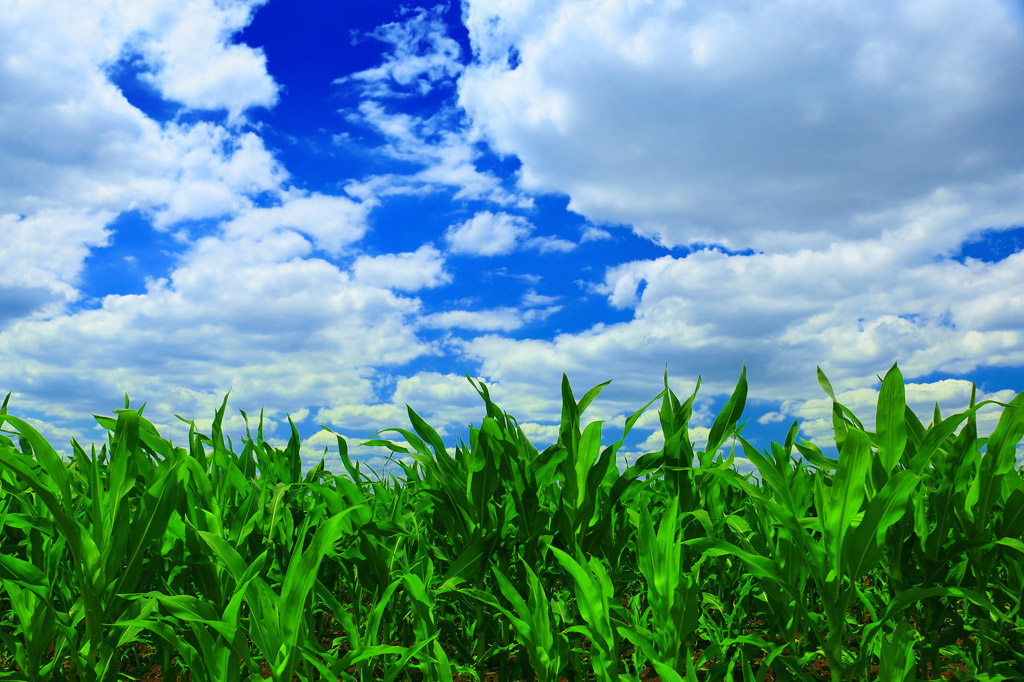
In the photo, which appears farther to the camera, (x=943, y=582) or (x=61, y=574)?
(x=61, y=574)

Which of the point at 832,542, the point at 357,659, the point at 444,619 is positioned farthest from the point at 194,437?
the point at 832,542

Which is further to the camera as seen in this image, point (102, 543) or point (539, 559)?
point (539, 559)

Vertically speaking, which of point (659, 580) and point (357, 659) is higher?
point (659, 580)

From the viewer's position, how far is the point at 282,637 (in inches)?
53.2

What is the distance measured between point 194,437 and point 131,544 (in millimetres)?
744

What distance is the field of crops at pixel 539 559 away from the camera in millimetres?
1394

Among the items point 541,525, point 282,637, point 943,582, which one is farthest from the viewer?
point 541,525

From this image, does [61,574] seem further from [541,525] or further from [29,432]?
[541,525]

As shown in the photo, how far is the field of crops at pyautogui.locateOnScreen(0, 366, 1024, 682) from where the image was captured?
4.57 feet

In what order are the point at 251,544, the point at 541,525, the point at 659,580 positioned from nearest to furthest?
the point at 659,580
the point at 541,525
the point at 251,544

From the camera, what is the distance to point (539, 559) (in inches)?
72.4

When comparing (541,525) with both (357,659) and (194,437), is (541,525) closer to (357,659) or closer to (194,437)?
(357,659)

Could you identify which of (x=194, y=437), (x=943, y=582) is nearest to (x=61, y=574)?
(x=194, y=437)

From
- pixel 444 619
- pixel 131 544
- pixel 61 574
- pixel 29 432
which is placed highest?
pixel 29 432
